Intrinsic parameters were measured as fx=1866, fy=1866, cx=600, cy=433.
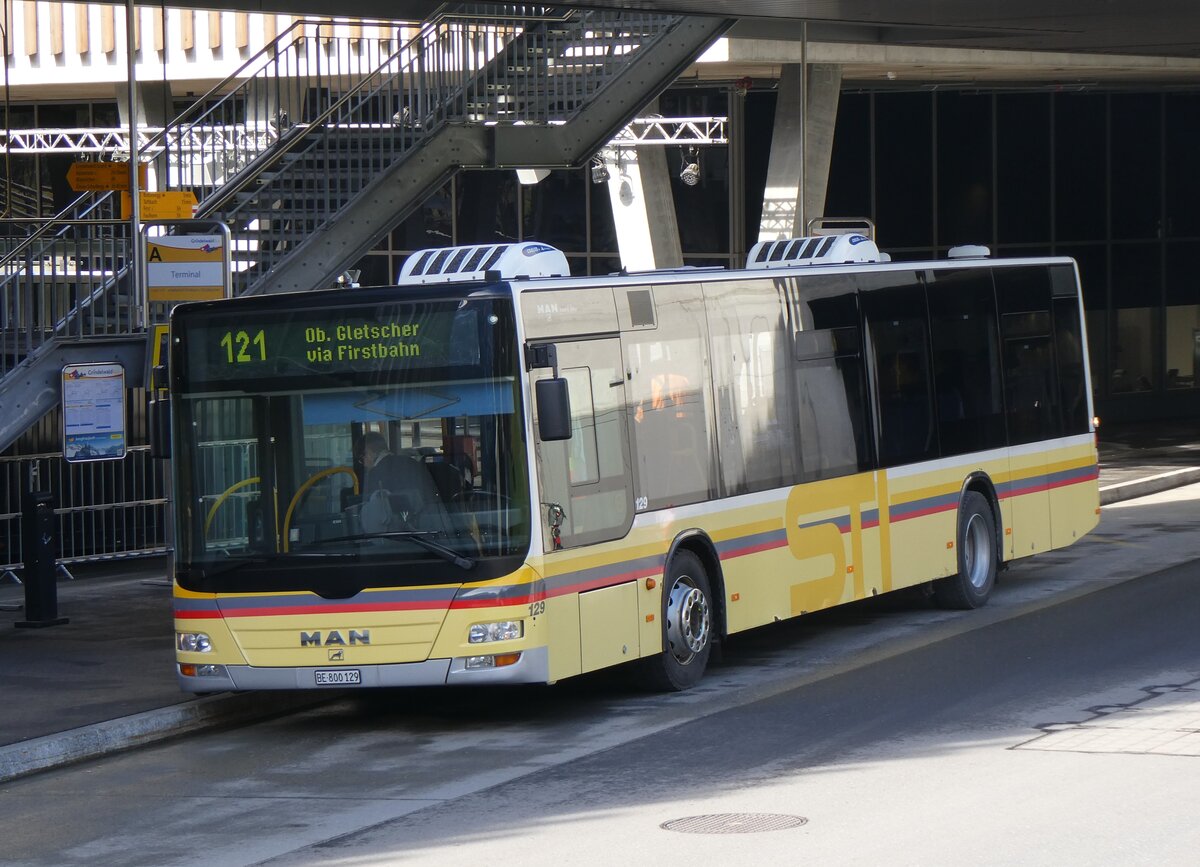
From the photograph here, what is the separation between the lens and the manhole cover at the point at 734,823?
26.3ft

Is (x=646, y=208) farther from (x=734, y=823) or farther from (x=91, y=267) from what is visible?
(x=734, y=823)

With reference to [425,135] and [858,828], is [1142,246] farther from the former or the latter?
[858,828]

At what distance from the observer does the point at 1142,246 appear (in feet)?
134

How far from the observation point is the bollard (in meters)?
14.9

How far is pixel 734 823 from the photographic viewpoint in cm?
814

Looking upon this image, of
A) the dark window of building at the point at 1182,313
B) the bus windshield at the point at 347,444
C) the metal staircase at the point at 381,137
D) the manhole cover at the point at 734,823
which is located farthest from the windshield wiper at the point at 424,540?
the dark window of building at the point at 1182,313

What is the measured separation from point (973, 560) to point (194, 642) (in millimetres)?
7287

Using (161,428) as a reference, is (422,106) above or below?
above

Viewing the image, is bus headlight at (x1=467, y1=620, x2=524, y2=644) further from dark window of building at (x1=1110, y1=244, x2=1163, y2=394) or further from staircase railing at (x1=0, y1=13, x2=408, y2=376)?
dark window of building at (x1=1110, y1=244, x2=1163, y2=394)

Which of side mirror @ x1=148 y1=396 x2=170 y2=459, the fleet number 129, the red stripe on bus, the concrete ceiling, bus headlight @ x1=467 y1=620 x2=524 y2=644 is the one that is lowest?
bus headlight @ x1=467 y1=620 x2=524 y2=644

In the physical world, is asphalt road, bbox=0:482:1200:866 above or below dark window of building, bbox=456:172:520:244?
below

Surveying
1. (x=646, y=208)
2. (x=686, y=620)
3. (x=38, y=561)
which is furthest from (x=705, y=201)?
(x=686, y=620)

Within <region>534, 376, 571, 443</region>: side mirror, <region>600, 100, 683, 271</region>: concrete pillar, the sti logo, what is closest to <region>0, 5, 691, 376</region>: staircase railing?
the sti logo

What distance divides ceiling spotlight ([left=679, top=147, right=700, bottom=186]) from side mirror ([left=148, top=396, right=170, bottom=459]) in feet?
69.7
